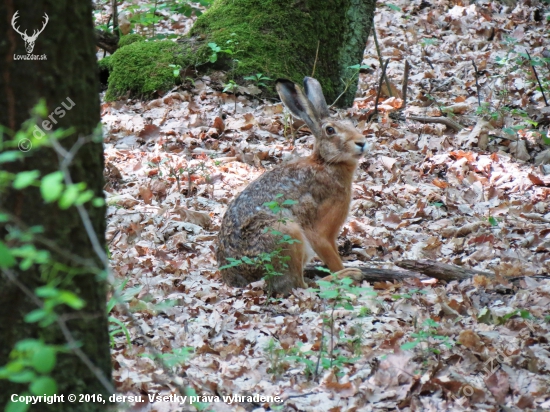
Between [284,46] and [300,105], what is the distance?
14.4 feet

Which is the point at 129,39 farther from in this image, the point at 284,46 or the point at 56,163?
the point at 56,163

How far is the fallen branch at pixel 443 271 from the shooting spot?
6.10m

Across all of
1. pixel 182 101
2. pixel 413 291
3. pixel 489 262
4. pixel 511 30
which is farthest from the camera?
pixel 511 30

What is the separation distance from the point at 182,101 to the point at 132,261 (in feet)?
15.7

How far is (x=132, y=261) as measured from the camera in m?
6.85

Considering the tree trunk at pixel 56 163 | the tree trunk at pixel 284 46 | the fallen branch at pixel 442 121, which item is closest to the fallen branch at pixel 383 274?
the tree trunk at pixel 56 163

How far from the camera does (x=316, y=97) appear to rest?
743cm


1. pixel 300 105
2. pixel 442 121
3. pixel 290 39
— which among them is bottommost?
pixel 442 121

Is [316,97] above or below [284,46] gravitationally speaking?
below

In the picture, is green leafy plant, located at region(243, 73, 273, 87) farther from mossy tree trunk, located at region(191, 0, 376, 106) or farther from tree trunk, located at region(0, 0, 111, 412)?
tree trunk, located at region(0, 0, 111, 412)

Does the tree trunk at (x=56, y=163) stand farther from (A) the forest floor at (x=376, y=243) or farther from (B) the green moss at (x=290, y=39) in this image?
(B) the green moss at (x=290, y=39)

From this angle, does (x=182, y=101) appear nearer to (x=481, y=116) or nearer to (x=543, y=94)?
(x=481, y=116)

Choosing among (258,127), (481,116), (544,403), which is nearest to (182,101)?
(258,127)

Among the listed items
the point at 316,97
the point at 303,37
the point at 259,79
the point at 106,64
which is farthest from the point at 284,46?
the point at 316,97
